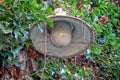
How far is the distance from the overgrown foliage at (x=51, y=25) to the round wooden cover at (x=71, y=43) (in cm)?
6

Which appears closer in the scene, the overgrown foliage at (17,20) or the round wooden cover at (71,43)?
the overgrown foliage at (17,20)

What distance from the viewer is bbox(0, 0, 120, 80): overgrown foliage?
1458mm

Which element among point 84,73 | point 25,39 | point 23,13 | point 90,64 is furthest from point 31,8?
point 90,64

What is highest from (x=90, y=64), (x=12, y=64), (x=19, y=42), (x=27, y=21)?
(x=27, y=21)

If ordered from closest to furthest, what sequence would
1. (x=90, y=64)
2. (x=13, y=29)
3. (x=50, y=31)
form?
(x=13, y=29) → (x=50, y=31) → (x=90, y=64)

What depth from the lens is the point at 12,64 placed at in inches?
63.2

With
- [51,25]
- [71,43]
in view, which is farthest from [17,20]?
[71,43]

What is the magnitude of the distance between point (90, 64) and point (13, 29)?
1.07 m

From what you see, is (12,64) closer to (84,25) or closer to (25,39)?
(25,39)

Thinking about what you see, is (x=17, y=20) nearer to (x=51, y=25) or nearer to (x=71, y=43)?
(x=51, y=25)

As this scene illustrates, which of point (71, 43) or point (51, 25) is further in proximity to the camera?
point (71, 43)

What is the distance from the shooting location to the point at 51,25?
145cm

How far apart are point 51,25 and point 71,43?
0.80 ft

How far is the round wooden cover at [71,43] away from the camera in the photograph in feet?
5.16
